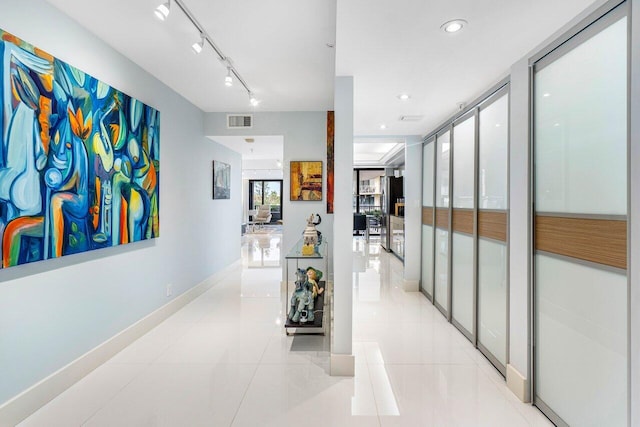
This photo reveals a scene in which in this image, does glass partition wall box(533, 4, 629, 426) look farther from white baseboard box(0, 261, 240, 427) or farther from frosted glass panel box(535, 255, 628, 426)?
white baseboard box(0, 261, 240, 427)

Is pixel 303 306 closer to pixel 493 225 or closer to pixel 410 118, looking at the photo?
pixel 493 225

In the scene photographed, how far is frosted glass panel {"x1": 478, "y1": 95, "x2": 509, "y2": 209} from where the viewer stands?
2.54 metres

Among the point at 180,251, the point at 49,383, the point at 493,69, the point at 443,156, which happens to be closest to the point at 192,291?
the point at 180,251

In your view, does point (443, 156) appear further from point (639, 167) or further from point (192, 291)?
point (192, 291)

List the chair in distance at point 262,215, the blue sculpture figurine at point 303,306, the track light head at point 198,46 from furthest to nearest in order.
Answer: the chair in distance at point 262,215, the blue sculpture figurine at point 303,306, the track light head at point 198,46

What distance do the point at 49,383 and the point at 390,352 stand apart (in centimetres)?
252

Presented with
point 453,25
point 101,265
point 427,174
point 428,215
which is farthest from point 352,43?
point 428,215

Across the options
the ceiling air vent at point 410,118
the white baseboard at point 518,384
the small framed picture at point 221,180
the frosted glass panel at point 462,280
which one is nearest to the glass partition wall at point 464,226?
the frosted glass panel at point 462,280

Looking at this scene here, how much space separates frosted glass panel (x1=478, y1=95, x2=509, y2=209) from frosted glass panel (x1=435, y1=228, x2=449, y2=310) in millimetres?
988

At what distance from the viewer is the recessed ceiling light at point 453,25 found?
69.6 inches

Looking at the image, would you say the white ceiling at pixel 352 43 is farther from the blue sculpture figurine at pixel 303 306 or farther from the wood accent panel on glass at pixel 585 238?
the blue sculpture figurine at pixel 303 306

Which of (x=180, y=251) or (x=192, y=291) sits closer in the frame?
(x=180, y=251)

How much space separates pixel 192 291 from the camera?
442 cm

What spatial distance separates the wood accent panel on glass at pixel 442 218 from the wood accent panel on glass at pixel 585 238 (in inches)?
66.6
